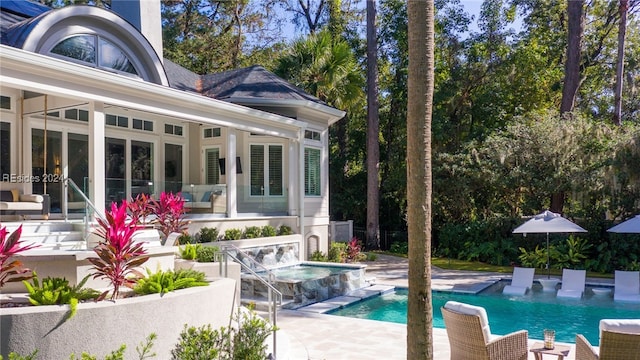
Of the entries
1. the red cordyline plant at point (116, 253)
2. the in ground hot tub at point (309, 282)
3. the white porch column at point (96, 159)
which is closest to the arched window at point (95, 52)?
the white porch column at point (96, 159)

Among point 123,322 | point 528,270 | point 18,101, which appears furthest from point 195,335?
point 528,270

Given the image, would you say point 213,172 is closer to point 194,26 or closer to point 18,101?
point 18,101

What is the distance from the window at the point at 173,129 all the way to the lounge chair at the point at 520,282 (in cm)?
1169

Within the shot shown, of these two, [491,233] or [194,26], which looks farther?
[194,26]

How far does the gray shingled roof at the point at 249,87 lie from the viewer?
17875mm

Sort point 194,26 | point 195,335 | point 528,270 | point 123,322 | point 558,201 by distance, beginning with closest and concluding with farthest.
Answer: point 195,335 → point 123,322 → point 528,270 → point 558,201 → point 194,26

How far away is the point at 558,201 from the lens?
21359 mm

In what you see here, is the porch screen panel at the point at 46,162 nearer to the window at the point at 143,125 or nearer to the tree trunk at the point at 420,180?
the window at the point at 143,125

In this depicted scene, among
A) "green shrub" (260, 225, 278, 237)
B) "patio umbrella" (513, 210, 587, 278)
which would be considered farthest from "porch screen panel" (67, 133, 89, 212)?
"patio umbrella" (513, 210, 587, 278)

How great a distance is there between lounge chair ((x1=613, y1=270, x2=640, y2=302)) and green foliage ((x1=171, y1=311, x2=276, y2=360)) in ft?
39.7

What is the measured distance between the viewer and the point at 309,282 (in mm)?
12844

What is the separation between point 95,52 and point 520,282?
13641mm

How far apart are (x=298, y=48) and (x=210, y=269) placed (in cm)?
1400

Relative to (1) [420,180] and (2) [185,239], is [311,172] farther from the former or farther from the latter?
(1) [420,180]
